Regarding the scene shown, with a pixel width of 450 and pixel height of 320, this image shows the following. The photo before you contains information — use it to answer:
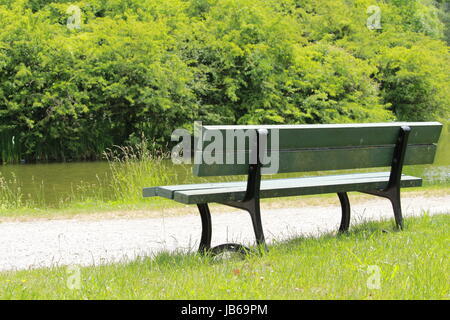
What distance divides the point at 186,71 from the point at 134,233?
15.4m

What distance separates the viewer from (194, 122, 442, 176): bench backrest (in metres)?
4.59

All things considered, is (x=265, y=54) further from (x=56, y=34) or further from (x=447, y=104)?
(x=447, y=104)

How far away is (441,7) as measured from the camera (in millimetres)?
55469

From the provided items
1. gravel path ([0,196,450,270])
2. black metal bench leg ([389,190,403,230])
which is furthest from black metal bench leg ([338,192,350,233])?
black metal bench leg ([389,190,403,230])

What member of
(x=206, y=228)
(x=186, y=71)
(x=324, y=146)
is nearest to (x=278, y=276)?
(x=206, y=228)

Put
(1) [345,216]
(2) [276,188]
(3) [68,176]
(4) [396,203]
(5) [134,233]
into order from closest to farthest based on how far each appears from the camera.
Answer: (2) [276,188]
(4) [396,203]
(1) [345,216]
(5) [134,233]
(3) [68,176]

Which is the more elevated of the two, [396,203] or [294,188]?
[294,188]

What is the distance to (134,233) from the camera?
680 cm

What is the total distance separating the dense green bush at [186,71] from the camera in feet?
64.6

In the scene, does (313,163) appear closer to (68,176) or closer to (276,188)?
(276,188)

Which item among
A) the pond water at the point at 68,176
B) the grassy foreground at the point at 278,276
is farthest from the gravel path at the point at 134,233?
the pond water at the point at 68,176

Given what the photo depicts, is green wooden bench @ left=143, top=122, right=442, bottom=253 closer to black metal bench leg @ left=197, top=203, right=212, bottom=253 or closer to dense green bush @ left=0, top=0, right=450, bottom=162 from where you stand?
black metal bench leg @ left=197, top=203, right=212, bottom=253
